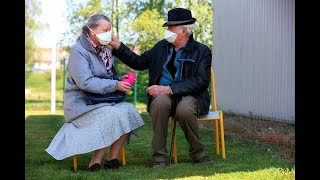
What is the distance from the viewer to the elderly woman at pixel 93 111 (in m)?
4.18

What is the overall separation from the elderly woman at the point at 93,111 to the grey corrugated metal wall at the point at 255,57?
4283mm

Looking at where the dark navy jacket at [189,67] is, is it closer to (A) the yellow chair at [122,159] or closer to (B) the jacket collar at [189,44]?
(B) the jacket collar at [189,44]

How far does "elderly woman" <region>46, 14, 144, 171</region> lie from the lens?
4.18 metres

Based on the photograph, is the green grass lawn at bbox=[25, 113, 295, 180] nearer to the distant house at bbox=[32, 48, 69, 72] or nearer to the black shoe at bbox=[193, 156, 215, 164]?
the black shoe at bbox=[193, 156, 215, 164]

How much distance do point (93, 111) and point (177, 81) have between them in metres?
0.73

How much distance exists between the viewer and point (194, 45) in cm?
458

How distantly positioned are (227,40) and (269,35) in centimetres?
178

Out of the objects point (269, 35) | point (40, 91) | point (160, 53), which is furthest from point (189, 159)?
point (40, 91)

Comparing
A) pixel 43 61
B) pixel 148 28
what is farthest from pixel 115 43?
pixel 43 61

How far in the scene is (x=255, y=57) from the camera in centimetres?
936

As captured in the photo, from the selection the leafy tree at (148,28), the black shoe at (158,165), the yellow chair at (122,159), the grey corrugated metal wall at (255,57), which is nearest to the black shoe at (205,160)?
the black shoe at (158,165)

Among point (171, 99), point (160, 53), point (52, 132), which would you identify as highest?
point (160, 53)

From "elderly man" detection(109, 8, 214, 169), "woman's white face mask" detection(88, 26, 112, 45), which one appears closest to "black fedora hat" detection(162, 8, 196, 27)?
"elderly man" detection(109, 8, 214, 169)
